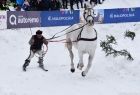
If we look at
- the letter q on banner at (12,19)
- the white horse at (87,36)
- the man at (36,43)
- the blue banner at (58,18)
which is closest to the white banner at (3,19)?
the letter q on banner at (12,19)

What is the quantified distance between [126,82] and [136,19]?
40.6 ft

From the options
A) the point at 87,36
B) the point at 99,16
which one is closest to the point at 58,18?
the point at 99,16

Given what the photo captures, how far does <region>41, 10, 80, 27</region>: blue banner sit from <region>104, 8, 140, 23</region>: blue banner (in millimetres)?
2181

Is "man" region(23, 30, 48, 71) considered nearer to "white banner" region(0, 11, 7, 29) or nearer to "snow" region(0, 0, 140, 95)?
"snow" region(0, 0, 140, 95)

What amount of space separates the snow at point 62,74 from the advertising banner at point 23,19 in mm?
1061

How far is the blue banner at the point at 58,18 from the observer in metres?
21.5

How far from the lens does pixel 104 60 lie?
48.3ft

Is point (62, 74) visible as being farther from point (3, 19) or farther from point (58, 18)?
point (58, 18)

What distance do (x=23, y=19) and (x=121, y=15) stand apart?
6266 millimetres

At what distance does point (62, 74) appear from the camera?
535 inches

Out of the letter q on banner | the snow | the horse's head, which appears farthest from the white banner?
the horse's head

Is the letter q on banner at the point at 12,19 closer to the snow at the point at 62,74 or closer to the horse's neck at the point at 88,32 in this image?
the snow at the point at 62,74

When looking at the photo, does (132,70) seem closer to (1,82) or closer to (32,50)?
(32,50)

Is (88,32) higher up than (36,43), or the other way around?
(88,32)
